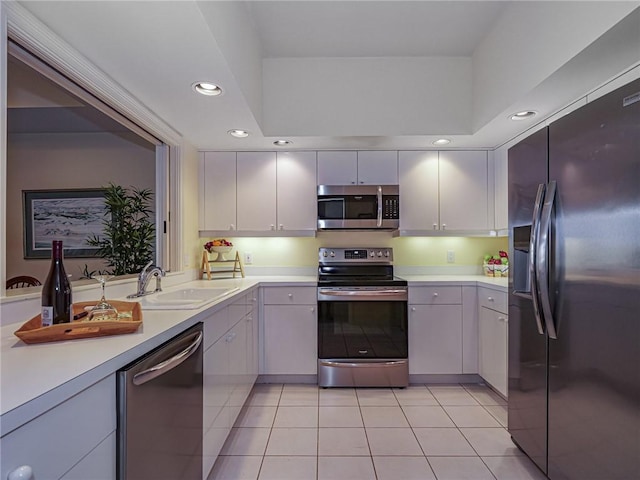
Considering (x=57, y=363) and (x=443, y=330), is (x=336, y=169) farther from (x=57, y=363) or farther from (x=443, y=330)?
(x=57, y=363)

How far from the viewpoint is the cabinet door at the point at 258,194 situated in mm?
3098

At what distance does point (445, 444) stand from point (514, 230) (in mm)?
1323

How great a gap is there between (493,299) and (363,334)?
1.05m

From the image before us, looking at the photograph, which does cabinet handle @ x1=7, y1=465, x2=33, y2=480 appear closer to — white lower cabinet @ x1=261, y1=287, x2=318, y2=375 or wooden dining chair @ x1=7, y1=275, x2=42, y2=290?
wooden dining chair @ x1=7, y1=275, x2=42, y2=290

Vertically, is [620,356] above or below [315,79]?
below

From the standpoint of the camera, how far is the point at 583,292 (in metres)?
1.35

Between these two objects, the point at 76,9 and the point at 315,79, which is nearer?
the point at 76,9

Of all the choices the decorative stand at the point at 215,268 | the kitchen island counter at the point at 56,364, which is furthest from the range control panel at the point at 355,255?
the kitchen island counter at the point at 56,364

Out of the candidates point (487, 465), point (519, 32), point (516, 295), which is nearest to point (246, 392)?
point (487, 465)

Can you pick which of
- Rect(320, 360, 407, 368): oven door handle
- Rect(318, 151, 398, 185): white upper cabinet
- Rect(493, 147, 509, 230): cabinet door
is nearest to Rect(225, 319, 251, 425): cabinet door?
Rect(320, 360, 407, 368): oven door handle

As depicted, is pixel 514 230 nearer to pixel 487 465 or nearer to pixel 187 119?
pixel 487 465

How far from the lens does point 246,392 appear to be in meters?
2.35

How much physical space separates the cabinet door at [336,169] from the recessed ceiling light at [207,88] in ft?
4.26

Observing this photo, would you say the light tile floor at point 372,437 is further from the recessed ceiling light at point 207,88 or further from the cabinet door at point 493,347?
the recessed ceiling light at point 207,88
